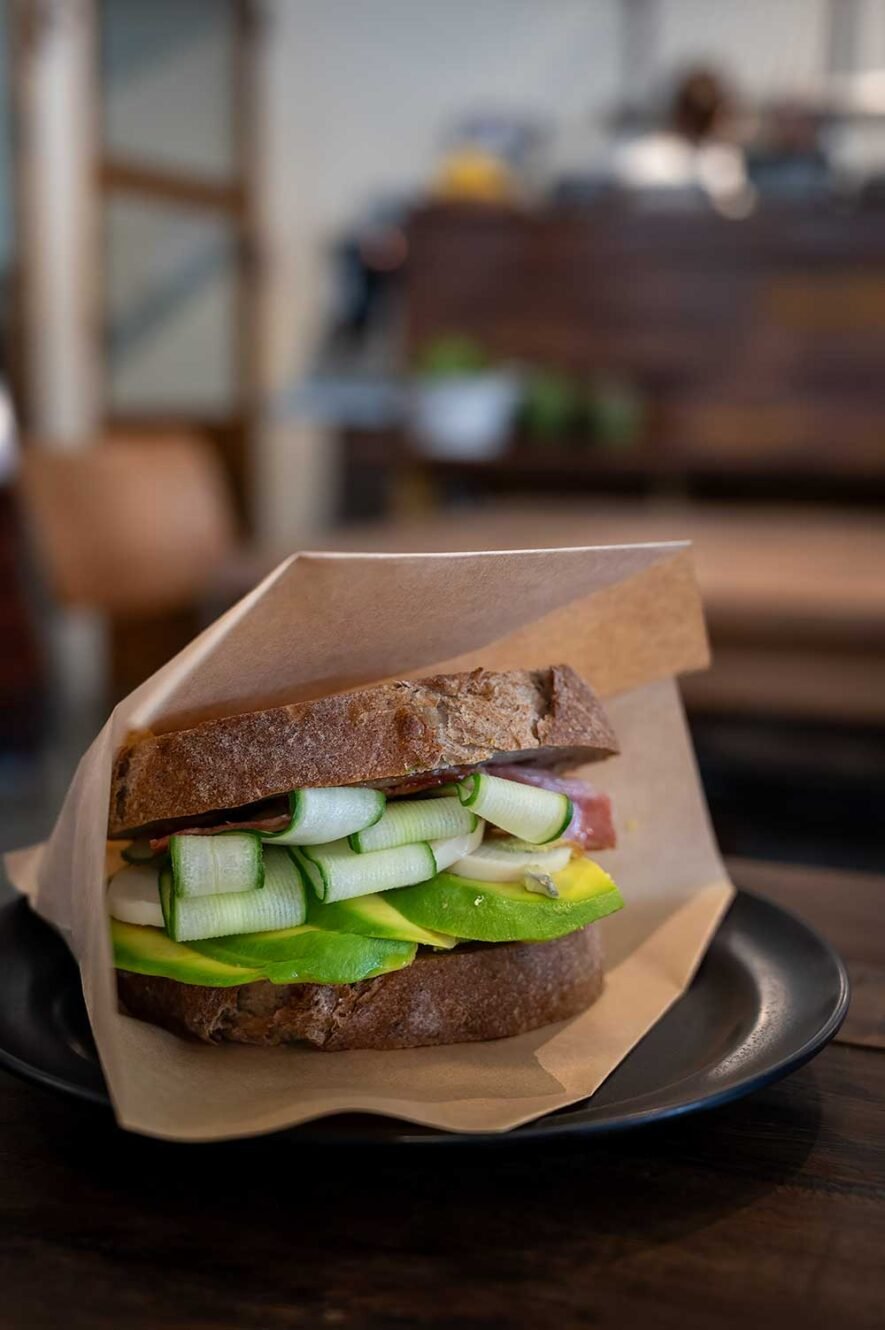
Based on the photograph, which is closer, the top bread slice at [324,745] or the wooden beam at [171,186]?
the top bread slice at [324,745]

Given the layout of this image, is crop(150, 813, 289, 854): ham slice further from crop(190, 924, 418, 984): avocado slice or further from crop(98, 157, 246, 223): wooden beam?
crop(98, 157, 246, 223): wooden beam

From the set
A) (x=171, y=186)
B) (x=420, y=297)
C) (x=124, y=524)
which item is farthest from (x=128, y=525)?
(x=171, y=186)

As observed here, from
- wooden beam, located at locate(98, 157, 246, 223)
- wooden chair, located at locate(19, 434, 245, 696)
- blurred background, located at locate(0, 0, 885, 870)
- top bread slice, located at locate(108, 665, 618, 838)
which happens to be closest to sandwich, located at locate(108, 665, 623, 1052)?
top bread slice, located at locate(108, 665, 618, 838)

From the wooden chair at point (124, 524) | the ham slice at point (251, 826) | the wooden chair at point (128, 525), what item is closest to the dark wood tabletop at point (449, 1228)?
the ham slice at point (251, 826)

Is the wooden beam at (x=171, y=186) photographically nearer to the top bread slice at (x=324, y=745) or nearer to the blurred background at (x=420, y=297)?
the blurred background at (x=420, y=297)

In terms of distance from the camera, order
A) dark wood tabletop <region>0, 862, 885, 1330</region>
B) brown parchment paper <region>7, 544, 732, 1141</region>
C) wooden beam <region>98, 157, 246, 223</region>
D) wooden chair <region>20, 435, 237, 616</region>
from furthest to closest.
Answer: wooden beam <region>98, 157, 246, 223</region>
wooden chair <region>20, 435, 237, 616</region>
brown parchment paper <region>7, 544, 732, 1141</region>
dark wood tabletop <region>0, 862, 885, 1330</region>

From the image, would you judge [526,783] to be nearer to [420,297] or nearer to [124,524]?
[124,524]
